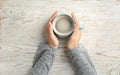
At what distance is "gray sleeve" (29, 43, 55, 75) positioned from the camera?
932 millimetres

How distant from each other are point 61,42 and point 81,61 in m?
0.10

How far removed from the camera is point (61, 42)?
0.97m

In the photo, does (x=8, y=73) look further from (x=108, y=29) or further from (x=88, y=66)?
(x=108, y=29)

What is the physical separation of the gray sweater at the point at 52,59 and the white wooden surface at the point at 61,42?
0.07ft

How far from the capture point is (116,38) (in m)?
0.98

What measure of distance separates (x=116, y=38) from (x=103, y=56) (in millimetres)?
78

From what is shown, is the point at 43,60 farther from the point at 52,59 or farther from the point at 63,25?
the point at 63,25

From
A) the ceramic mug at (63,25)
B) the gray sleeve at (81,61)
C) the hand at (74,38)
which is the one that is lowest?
the gray sleeve at (81,61)

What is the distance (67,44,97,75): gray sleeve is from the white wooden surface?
0.07 feet

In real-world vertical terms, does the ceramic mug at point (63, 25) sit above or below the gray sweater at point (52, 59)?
above

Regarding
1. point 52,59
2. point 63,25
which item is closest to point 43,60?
point 52,59

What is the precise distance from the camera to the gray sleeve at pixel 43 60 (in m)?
0.93

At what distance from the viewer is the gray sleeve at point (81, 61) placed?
93 cm

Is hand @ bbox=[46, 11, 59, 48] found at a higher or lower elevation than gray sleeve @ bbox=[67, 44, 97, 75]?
higher
